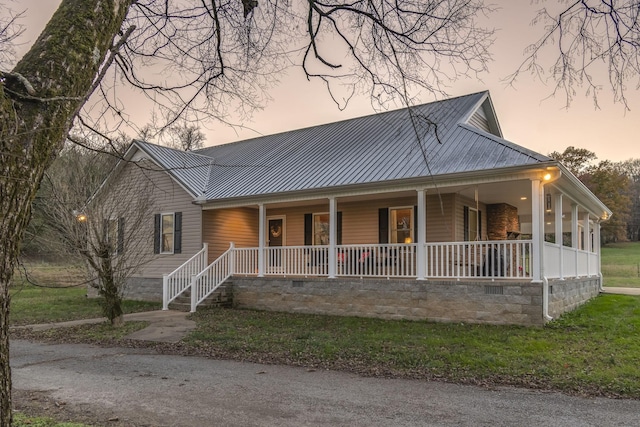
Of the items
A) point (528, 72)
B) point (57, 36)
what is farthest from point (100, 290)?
point (528, 72)

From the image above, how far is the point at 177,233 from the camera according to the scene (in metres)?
17.2

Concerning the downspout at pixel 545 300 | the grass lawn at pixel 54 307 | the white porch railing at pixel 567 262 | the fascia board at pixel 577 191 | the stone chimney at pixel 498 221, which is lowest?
the grass lawn at pixel 54 307

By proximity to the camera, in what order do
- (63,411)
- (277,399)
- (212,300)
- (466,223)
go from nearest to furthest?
(63,411) → (277,399) → (212,300) → (466,223)

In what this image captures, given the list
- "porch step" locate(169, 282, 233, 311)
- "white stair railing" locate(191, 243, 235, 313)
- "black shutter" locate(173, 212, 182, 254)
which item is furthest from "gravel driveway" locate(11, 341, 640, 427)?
"black shutter" locate(173, 212, 182, 254)

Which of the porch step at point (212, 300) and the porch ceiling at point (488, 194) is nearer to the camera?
the porch ceiling at point (488, 194)

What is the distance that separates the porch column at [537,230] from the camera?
1023 cm

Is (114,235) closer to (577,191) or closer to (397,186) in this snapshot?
(397,186)

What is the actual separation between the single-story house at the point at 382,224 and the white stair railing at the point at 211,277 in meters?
0.05

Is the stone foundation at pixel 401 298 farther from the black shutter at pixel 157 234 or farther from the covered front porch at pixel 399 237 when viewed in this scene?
the black shutter at pixel 157 234

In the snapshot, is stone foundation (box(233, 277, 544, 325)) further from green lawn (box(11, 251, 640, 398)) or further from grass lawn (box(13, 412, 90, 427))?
grass lawn (box(13, 412, 90, 427))

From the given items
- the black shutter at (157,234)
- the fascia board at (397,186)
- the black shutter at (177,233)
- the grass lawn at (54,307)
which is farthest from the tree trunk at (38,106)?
the black shutter at (157,234)

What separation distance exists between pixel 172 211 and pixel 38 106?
15303 mm

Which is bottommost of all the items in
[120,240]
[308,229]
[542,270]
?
[542,270]

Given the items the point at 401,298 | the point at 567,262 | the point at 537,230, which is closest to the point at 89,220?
the point at 401,298
